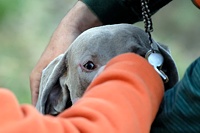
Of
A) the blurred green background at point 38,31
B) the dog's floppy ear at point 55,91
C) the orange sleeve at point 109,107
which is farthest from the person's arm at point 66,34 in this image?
the blurred green background at point 38,31

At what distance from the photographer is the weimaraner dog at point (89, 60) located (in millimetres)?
1156

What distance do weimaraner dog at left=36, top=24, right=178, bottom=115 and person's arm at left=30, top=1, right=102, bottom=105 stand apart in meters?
0.24

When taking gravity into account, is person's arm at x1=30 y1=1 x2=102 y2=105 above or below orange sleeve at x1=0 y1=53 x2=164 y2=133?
below

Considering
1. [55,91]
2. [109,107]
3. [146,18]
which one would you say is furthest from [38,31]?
[109,107]

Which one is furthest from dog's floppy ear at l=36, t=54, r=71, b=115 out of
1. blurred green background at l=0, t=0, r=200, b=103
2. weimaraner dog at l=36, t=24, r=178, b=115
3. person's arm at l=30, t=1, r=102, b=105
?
blurred green background at l=0, t=0, r=200, b=103

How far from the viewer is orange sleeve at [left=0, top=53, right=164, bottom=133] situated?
28.8 inches

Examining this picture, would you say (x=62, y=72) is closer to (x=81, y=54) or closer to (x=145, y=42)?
(x=81, y=54)

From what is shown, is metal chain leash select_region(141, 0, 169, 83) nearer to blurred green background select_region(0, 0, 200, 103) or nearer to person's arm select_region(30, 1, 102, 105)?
person's arm select_region(30, 1, 102, 105)

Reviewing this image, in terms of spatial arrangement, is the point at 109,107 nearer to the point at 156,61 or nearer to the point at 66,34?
the point at 156,61

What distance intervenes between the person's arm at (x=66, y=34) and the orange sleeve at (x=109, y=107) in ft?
1.93

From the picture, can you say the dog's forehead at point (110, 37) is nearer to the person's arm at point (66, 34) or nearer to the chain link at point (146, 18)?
the chain link at point (146, 18)

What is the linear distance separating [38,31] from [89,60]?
1855mm

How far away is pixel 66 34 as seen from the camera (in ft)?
5.17

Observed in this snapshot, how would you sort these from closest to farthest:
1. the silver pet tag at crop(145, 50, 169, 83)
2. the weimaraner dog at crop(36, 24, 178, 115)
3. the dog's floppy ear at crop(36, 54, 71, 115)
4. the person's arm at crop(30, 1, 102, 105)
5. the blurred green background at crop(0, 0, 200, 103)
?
the silver pet tag at crop(145, 50, 169, 83) → the weimaraner dog at crop(36, 24, 178, 115) → the dog's floppy ear at crop(36, 54, 71, 115) → the person's arm at crop(30, 1, 102, 105) → the blurred green background at crop(0, 0, 200, 103)
